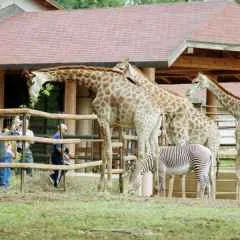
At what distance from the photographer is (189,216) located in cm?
994

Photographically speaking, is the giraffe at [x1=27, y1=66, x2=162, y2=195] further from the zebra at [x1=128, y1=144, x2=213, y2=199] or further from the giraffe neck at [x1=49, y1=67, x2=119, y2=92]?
the zebra at [x1=128, y1=144, x2=213, y2=199]

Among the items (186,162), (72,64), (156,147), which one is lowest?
(186,162)

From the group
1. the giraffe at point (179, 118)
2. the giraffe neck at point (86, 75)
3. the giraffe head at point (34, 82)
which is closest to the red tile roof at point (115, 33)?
the giraffe at point (179, 118)

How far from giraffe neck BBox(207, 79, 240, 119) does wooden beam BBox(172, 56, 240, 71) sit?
4.12m

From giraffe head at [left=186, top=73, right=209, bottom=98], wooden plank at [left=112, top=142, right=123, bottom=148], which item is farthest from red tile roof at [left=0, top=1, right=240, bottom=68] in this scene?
wooden plank at [left=112, top=142, right=123, bottom=148]

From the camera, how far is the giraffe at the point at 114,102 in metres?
13.8

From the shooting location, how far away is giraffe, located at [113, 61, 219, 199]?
14.8m

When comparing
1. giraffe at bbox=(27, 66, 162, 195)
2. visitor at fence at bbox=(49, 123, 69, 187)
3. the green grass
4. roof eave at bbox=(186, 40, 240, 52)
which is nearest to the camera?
the green grass

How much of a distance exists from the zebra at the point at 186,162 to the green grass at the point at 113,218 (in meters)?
2.95

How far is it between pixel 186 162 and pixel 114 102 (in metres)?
2.30

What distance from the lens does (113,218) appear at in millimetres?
9625

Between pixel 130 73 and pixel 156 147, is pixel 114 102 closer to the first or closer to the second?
pixel 130 73

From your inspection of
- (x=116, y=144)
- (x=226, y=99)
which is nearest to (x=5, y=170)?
(x=116, y=144)

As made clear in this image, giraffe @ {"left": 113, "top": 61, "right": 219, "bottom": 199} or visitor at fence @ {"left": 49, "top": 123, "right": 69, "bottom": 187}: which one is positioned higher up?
giraffe @ {"left": 113, "top": 61, "right": 219, "bottom": 199}
